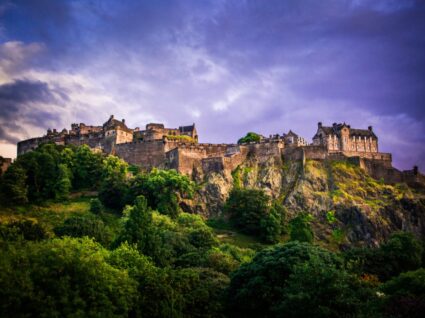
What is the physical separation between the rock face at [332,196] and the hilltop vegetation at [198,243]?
26 cm

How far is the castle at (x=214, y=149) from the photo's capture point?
104875 mm

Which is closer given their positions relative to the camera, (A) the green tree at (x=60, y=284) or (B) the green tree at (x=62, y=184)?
(A) the green tree at (x=60, y=284)

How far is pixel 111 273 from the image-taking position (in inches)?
1544

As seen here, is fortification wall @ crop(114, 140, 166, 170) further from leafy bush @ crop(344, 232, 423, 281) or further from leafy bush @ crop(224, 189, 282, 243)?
leafy bush @ crop(344, 232, 423, 281)

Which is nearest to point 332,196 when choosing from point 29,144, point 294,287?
point 294,287

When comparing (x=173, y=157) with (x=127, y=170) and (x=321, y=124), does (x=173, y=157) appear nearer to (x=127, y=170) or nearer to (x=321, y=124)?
(x=127, y=170)

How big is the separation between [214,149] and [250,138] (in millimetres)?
11425

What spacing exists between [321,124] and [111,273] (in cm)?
9393

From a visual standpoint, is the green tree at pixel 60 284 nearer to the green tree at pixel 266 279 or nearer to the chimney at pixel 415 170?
the green tree at pixel 266 279

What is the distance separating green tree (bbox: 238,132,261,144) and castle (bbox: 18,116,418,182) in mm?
1807

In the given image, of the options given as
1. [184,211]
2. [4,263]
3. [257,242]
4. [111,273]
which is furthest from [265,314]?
[184,211]

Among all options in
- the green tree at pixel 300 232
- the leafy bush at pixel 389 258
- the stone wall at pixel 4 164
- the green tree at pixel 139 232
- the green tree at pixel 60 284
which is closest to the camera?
the green tree at pixel 60 284

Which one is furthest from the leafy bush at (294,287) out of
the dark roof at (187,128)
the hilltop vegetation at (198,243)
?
the dark roof at (187,128)

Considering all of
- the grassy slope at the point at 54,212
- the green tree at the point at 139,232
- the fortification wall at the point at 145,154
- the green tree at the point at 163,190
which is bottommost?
the green tree at the point at 139,232
